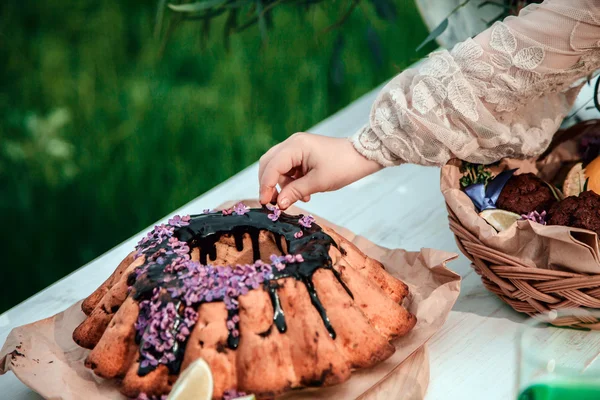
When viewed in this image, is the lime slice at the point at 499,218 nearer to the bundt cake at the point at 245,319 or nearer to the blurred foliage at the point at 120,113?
the bundt cake at the point at 245,319

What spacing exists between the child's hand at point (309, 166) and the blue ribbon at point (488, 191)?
17cm

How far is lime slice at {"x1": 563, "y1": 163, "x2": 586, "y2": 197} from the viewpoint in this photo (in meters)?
1.28

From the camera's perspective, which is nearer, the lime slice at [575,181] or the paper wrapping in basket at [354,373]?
the paper wrapping in basket at [354,373]

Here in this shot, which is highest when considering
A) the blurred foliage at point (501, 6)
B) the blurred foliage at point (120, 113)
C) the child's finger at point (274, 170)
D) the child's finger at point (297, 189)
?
the blurred foliage at point (501, 6)

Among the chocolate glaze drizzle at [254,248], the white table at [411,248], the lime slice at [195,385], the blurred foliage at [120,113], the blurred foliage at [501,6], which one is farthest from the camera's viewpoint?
the blurred foliage at [120,113]

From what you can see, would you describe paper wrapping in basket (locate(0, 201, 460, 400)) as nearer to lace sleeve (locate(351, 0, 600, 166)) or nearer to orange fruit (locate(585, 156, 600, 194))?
lace sleeve (locate(351, 0, 600, 166))

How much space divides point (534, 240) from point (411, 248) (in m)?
0.37

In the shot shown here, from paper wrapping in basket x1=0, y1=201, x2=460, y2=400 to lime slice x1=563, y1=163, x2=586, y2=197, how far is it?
1.01ft

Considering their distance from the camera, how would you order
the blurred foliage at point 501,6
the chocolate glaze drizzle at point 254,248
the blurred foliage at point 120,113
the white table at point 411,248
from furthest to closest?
the blurred foliage at point 120,113
the blurred foliage at point 501,6
the white table at point 411,248
the chocolate glaze drizzle at point 254,248

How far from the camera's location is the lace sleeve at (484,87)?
1.14m

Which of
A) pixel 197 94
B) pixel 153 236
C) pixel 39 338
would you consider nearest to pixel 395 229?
pixel 153 236

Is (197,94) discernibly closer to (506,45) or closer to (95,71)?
(95,71)

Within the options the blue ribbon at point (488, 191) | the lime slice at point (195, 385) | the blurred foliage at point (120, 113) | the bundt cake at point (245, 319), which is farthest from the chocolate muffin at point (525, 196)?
the blurred foliage at point (120, 113)

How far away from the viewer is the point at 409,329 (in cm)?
104
